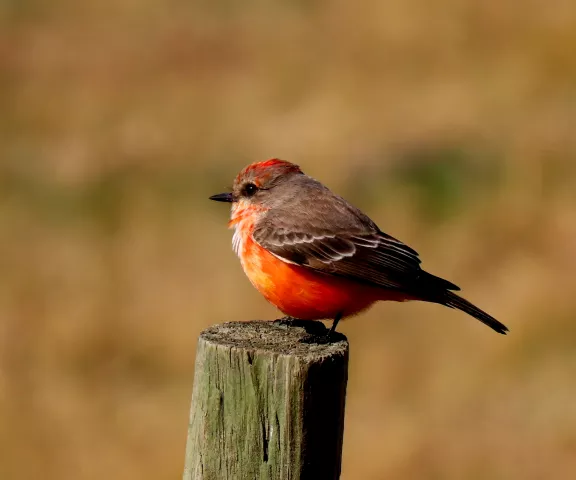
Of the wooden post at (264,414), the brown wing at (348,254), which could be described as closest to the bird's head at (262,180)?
the brown wing at (348,254)

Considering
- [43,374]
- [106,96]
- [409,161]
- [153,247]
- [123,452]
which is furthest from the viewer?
[106,96]

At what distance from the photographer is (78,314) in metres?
10.6

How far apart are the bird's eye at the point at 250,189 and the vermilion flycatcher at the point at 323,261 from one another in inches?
5.7

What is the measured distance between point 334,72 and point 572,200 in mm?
4916

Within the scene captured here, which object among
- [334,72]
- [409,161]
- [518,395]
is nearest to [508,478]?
[518,395]

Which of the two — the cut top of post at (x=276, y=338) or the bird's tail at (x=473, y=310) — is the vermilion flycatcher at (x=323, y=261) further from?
the cut top of post at (x=276, y=338)

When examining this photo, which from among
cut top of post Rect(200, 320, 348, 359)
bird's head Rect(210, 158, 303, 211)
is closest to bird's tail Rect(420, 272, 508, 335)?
cut top of post Rect(200, 320, 348, 359)

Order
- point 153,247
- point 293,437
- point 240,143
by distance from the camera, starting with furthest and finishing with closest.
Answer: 1. point 240,143
2. point 153,247
3. point 293,437

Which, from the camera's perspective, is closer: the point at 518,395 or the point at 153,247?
the point at 518,395

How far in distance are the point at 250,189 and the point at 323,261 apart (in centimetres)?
103

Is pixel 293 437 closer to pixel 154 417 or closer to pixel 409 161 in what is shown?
pixel 154 417

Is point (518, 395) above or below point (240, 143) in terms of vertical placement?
below

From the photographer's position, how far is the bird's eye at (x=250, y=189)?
6855mm

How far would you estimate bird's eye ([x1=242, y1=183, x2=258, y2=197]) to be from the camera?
6.86 metres
